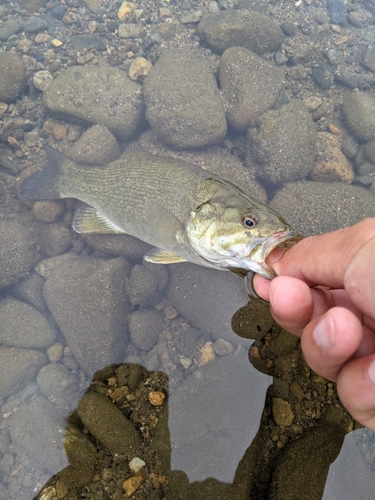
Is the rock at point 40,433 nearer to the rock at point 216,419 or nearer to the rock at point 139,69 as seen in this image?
the rock at point 216,419

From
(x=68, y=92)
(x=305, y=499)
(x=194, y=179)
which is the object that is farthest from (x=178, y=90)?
(x=305, y=499)

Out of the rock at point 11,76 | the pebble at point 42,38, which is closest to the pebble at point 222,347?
the rock at point 11,76

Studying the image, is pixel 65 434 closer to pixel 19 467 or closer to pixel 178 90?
pixel 19 467

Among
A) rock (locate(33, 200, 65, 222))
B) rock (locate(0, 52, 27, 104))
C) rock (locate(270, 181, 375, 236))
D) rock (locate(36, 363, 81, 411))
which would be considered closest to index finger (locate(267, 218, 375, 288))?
rock (locate(270, 181, 375, 236))

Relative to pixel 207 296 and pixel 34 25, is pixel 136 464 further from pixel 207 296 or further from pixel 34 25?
pixel 34 25

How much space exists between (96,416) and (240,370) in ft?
5.02

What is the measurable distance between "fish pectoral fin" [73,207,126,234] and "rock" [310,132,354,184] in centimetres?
357

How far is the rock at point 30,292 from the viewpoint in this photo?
16.3 feet

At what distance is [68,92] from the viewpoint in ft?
18.4

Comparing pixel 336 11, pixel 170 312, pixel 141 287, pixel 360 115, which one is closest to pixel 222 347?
pixel 170 312

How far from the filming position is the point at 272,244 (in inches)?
103

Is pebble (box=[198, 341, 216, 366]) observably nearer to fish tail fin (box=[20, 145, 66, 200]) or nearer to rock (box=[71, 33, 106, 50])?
fish tail fin (box=[20, 145, 66, 200])

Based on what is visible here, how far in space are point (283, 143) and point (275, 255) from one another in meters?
3.23

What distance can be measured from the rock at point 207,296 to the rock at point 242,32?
4.71 meters
